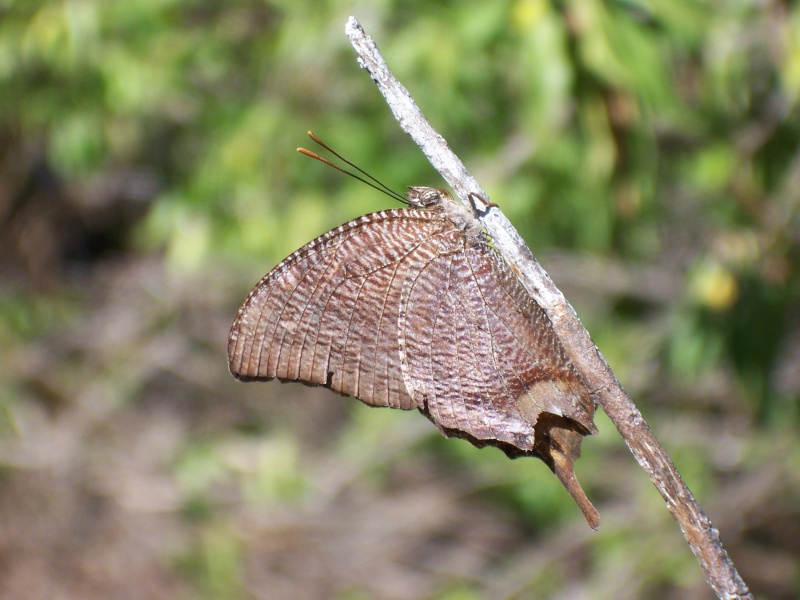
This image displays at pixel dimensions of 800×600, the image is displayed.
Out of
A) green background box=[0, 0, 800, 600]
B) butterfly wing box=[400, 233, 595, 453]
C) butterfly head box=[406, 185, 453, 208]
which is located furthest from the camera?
green background box=[0, 0, 800, 600]

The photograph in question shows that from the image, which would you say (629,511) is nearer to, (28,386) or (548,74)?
(548,74)

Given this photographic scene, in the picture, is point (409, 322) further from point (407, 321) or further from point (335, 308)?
point (335, 308)

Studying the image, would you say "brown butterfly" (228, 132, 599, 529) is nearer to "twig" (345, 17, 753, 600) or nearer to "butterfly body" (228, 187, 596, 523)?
"butterfly body" (228, 187, 596, 523)

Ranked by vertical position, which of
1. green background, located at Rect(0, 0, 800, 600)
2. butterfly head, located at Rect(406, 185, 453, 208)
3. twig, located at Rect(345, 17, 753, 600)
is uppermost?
green background, located at Rect(0, 0, 800, 600)

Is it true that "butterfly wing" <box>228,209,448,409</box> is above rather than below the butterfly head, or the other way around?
below

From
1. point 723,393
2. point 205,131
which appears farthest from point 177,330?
point 723,393

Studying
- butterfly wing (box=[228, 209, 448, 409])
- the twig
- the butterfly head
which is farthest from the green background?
the twig
